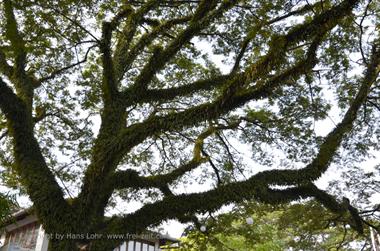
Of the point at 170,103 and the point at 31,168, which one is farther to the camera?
the point at 170,103

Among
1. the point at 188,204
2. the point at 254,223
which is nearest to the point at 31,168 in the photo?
the point at 188,204

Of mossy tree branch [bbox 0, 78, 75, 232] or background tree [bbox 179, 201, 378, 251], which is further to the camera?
background tree [bbox 179, 201, 378, 251]

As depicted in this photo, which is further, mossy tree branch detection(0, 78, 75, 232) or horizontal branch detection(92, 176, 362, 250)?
horizontal branch detection(92, 176, 362, 250)

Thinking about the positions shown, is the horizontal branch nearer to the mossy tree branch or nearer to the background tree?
the mossy tree branch

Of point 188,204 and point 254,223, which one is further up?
point 254,223

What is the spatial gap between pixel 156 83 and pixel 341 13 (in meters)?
5.53

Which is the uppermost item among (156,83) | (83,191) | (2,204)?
(156,83)

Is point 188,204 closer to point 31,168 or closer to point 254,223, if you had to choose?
point 31,168

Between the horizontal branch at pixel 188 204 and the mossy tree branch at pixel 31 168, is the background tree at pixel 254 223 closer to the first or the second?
the horizontal branch at pixel 188 204

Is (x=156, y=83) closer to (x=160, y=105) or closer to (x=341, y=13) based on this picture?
(x=160, y=105)

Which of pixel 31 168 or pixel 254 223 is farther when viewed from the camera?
pixel 254 223

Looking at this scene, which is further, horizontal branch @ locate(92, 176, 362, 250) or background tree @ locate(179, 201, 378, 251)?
background tree @ locate(179, 201, 378, 251)

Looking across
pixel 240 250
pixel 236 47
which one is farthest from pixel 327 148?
pixel 240 250

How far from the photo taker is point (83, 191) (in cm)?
429
